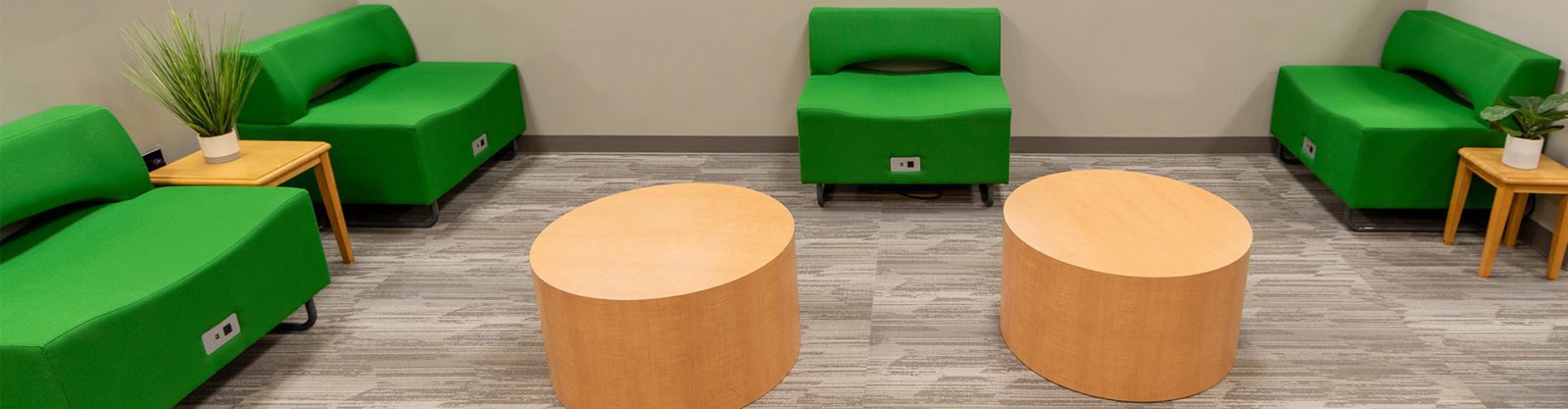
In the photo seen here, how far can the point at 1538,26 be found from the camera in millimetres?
3746

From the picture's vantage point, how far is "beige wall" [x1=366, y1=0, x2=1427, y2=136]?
183 inches

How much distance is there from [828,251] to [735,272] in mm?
1268

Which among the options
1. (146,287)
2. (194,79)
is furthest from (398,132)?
(146,287)

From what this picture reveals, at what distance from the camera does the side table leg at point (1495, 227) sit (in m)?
3.42

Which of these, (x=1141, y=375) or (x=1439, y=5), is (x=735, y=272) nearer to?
(x=1141, y=375)

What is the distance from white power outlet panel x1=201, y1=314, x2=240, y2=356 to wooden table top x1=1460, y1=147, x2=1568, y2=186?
3.93 m

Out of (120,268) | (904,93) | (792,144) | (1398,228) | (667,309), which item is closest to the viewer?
(667,309)

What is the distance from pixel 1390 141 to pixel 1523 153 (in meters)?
0.41

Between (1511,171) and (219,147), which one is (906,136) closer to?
(1511,171)

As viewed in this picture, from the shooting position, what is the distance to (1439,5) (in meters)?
4.42

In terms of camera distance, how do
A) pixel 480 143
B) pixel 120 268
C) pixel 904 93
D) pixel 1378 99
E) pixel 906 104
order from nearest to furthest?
pixel 120 268 < pixel 1378 99 < pixel 906 104 < pixel 904 93 < pixel 480 143

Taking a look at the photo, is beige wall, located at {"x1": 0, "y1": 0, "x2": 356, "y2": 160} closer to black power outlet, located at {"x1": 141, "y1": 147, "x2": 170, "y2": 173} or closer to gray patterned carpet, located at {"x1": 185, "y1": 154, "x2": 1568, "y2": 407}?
black power outlet, located at {"x1": 141, "y1": 147, "x2": 170, "y2": 173}

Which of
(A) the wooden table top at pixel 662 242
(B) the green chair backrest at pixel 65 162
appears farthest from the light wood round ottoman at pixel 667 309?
(B) the green chair backrest at pixel 65 162

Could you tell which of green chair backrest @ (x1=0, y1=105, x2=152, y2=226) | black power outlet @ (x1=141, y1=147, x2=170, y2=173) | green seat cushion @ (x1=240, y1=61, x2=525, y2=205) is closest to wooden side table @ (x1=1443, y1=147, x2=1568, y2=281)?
green seat cushion @ (x1=240, y1=61, x2=525, y2=205)
